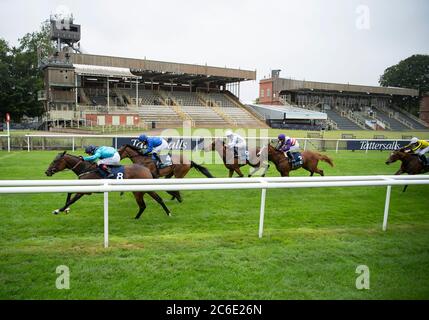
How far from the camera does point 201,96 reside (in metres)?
39.5

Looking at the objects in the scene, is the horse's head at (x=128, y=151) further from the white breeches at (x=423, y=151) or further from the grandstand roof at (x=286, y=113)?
the grandstand roof at (x=286, y=113)

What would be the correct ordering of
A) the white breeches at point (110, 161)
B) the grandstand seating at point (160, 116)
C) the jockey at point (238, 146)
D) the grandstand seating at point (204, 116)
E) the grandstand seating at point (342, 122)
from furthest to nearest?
1. the grandstand seating at point (342, 122)
2. the grandstand seating at point (204, 116)
3. the grandstand seating at point (160, 116)
4. the jockey at point (238, 146)
5. the white breeches at point (110, 161)

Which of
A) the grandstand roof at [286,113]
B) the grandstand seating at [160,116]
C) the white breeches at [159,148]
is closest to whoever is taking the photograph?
the white breeches at [159,148]

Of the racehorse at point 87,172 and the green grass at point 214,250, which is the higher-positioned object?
the racehorse at point 87,172

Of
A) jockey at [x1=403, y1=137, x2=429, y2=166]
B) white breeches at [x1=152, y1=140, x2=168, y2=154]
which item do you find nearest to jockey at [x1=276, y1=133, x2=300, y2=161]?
white breeches at [x1=152, y1=140, x2=168, y2=154]

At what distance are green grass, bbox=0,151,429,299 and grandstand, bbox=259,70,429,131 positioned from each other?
1432 inches

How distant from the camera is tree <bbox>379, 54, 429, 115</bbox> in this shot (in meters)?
49.6

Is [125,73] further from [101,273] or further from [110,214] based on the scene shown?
[101,273]

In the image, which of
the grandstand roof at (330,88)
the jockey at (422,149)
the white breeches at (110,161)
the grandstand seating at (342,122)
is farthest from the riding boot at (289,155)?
the grandstand roof at (330,88)

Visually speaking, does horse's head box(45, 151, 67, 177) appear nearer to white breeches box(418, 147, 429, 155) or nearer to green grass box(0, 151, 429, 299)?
green grass box(0, 151, 429, 299)

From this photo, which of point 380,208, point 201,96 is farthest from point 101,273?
point 201,96

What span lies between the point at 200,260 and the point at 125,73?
97.3 ft

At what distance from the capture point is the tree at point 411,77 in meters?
49.6

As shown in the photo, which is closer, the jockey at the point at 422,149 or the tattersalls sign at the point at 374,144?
the jockey at the point at 422,149
